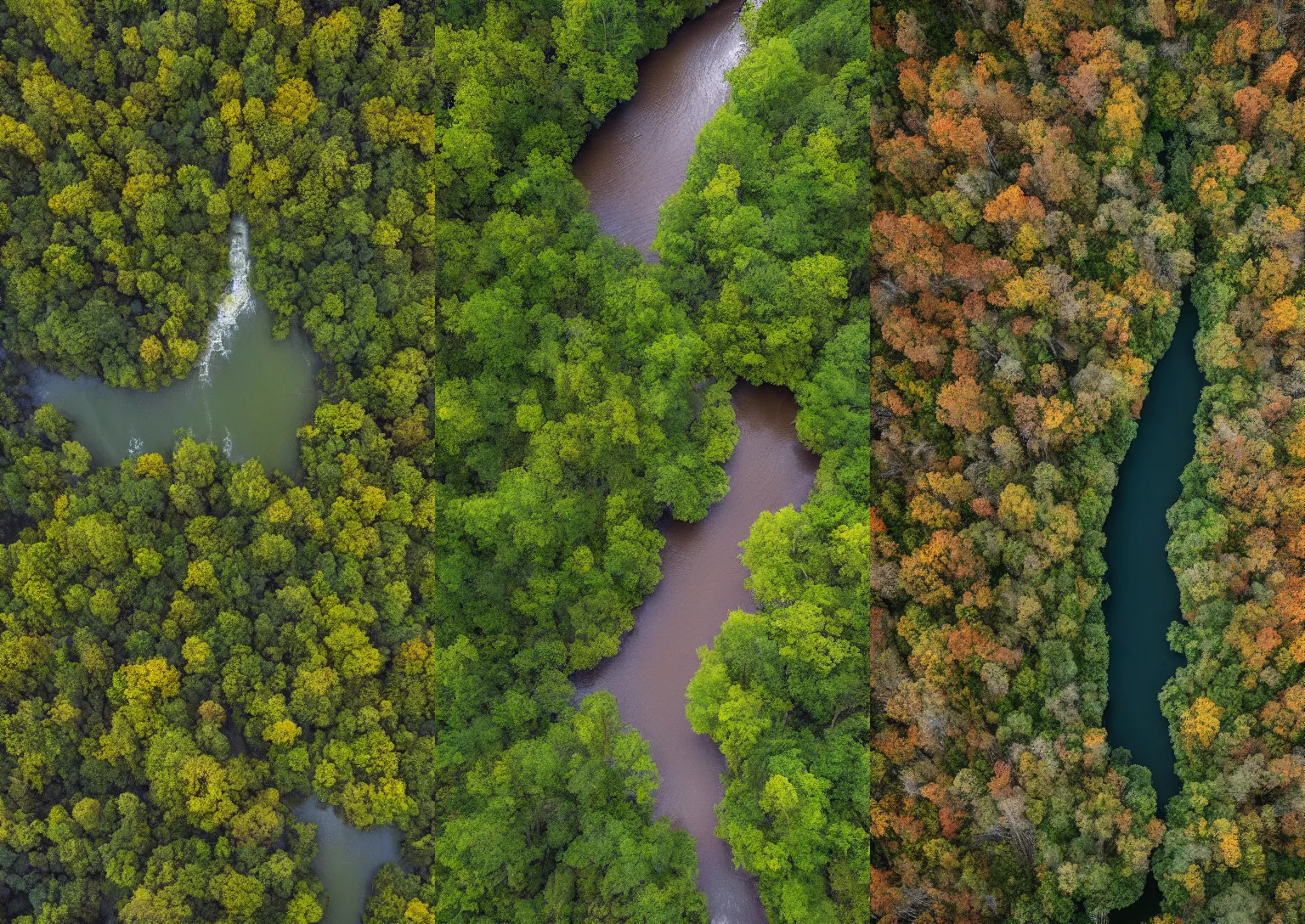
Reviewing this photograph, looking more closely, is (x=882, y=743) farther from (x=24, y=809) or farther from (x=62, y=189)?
(x=62, y=189)

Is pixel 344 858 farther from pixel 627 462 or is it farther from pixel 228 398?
pixel 228 398

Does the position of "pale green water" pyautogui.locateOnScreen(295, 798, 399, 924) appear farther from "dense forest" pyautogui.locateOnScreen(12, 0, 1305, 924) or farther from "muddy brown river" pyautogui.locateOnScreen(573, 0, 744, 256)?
"muddy brown river" pyautogui.locateOnScreen(573, 0, 744, 256)

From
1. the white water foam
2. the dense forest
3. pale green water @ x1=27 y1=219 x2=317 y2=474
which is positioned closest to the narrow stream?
the dense forest

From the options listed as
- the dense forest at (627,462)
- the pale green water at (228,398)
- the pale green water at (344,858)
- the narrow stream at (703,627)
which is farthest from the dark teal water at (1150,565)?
the pale green water at (228,398)

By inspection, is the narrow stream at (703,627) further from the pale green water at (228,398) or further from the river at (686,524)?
the pale green water at (228,398)

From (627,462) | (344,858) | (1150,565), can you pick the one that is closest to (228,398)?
(627,462)

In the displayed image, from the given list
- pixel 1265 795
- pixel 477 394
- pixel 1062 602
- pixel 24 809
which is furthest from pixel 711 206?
pixel 24 809

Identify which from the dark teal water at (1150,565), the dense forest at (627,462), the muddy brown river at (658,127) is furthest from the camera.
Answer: the muddy brown river at (658,127)
